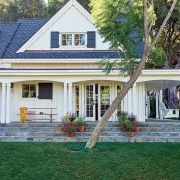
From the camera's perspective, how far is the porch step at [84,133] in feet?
37.0

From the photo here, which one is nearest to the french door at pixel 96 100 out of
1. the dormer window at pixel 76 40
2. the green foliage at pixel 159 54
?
the dormer window at pixel 76 40

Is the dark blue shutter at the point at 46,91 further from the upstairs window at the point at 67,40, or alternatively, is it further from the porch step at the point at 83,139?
the porch step at the point at 83,139

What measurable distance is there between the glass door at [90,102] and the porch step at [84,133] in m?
2.41

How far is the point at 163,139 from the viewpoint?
1134 cm

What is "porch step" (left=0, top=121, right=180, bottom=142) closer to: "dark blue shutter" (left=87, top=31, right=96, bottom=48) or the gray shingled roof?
the gray shingled roof

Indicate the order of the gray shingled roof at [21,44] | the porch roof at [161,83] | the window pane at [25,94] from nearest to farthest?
the porch roof at [161,83] < the window pane at [25,94] < the gray shingled roof at [21,44]

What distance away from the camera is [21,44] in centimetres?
1727

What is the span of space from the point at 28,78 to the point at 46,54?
2.56m

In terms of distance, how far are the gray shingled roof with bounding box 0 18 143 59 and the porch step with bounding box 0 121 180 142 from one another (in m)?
4.45

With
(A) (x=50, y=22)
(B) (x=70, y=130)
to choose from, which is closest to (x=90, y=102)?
(B) (x=70, y=130)

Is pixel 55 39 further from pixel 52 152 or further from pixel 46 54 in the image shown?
pixel 52 152

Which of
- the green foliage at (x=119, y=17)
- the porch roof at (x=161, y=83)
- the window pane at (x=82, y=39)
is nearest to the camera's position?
the green foliage at (x=119, y=17)

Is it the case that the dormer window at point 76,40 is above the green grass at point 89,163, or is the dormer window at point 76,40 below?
above

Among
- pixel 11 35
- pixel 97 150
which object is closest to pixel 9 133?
pixel 97 150
